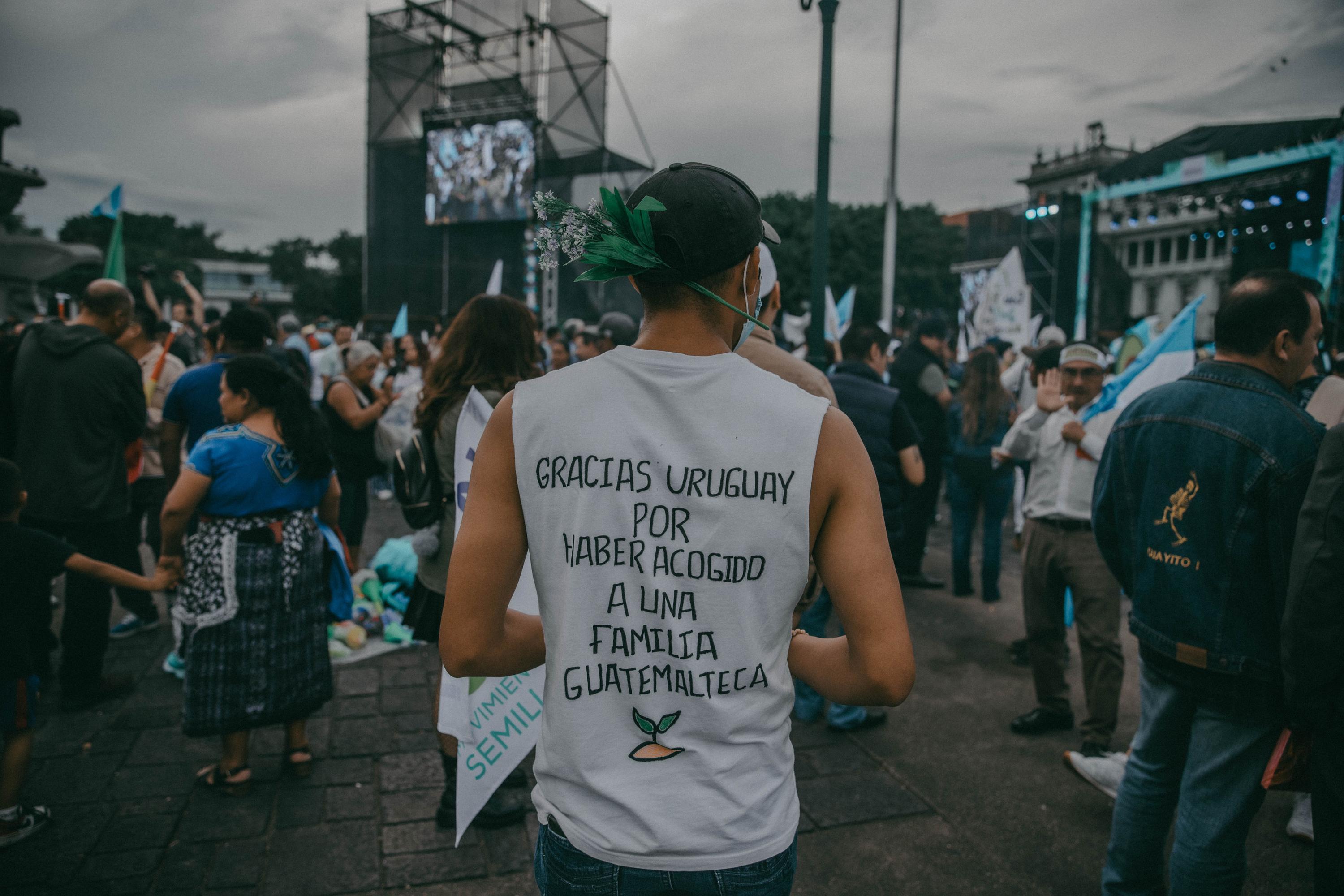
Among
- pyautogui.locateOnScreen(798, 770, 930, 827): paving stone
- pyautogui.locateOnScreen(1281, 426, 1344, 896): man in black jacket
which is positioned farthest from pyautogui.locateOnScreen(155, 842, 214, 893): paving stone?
pyautogui.locateOnScreen(1281, 426, 1344, 896): man in black jacket

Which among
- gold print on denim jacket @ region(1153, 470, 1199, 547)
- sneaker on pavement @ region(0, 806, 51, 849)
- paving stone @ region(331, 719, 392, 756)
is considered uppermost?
gold print on denim jacket @ region(1153, 470, 1199, 547)

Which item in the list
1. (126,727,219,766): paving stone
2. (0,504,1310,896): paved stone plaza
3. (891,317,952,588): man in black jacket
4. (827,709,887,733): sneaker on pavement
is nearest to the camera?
(0,504,1310,896): paved stone plaza

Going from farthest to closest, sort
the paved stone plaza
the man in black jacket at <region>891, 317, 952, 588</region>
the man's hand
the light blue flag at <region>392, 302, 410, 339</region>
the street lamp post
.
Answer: the light blue flag at <region>392, 302, 410, 339</region>, the man in black jacket at <region>891, 317, 952, 588</region>, the street lamp post, the man's hand, the paved stone plaza

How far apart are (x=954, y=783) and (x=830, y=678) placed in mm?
2826

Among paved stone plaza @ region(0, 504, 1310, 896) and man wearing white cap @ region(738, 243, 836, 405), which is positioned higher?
man wearing white cap @ region(738, 243, 836, 405)

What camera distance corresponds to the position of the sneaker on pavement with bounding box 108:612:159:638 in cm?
520

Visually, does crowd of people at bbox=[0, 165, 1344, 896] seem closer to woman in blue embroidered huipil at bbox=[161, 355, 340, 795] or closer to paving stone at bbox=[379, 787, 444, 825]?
woman in blue embroidered huipil at bbox=[161, 355, 340, 795]

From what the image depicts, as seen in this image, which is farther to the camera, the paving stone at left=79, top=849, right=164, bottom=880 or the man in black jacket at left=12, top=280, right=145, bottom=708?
the man in black jacket at left=12, top=280, right=145, bottom=708

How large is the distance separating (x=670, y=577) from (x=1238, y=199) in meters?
26.4

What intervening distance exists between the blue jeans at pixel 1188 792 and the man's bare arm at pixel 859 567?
5.50ft

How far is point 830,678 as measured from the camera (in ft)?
4.22

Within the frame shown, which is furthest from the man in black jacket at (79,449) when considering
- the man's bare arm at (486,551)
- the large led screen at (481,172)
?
the large led screen at (481,172)

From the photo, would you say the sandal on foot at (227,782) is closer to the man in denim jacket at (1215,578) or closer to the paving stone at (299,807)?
the paving stone at (299,807)

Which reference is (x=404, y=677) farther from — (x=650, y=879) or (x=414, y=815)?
(x=650, y=879)
